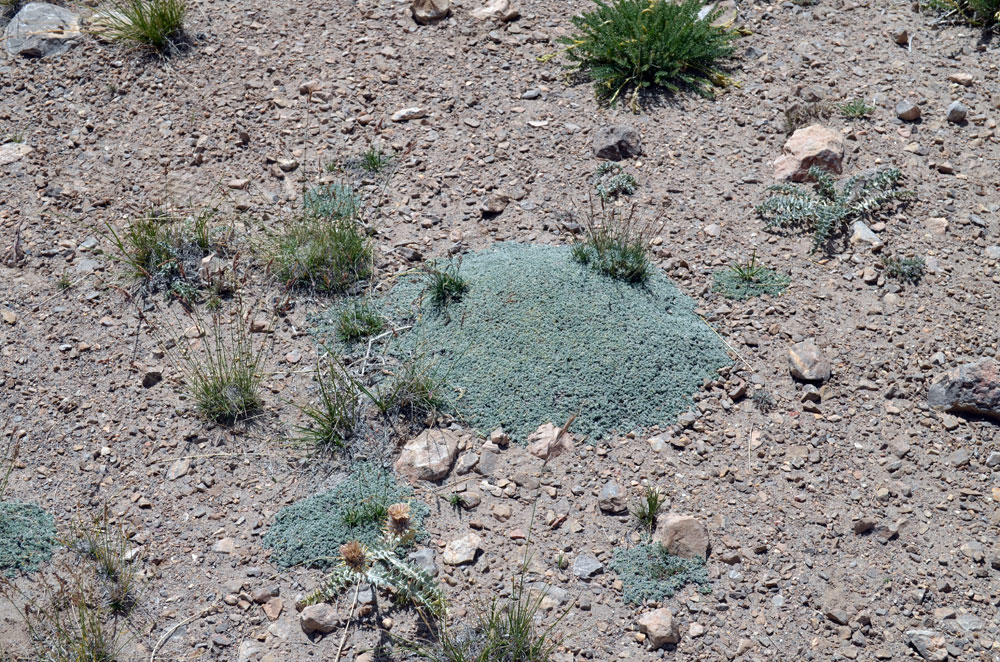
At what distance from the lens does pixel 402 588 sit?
3289 millimetres

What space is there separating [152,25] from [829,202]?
14.6ft

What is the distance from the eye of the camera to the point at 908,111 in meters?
5.16

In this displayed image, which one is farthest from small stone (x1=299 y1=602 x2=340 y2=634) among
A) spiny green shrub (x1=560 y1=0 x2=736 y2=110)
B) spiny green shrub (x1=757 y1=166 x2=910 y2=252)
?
spiny green shrub (x1=560 y1=0 x2=736 y2=110)

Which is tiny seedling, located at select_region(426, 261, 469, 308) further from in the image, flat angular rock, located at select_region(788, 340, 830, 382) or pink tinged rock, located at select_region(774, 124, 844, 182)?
pink tinged rock, located at select_region(774, 124, 844, 182)

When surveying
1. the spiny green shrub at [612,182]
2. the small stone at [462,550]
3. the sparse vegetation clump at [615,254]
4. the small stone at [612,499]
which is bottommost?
the small stone at [462,550]

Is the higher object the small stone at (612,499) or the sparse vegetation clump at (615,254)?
the sparse vegetation clump at (615,254)

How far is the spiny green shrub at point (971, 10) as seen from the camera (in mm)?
5582

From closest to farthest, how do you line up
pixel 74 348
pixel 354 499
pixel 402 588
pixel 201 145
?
pixel 402 588 → pixel 354 499 → pixel 74 348 → pixel 201 145

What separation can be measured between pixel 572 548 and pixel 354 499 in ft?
2.94

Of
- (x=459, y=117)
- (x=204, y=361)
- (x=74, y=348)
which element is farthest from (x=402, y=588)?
(x=459, y=117)

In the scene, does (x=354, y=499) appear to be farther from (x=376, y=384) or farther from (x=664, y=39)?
(x=664, y=39)

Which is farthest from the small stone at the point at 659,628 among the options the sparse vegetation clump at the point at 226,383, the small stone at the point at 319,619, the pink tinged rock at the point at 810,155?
the pink tinged rock at the point at 810,155

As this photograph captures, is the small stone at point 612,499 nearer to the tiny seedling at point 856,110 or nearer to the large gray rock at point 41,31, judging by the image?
the tiny seedling at point 856,110

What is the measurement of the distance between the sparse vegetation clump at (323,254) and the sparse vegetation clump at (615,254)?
3.61ft
